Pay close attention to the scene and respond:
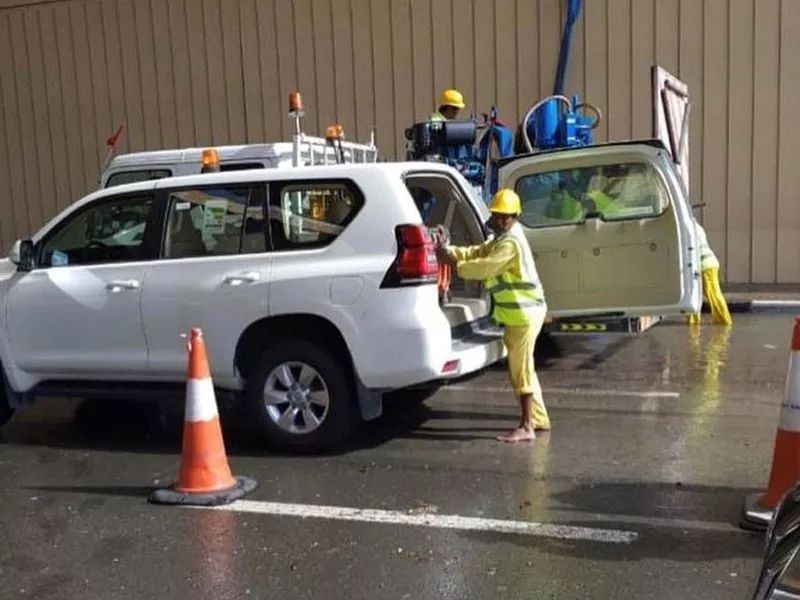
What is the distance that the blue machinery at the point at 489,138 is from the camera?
9.60m

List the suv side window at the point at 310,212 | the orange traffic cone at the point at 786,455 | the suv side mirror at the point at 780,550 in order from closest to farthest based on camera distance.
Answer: the suv side mirror at the point at 780,550 → the orange traffic cone at the point at 786,455 → the suv side window at the point at 310,212

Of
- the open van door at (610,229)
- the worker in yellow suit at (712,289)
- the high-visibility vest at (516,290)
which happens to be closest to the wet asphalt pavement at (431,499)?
the open van door at (610,229)

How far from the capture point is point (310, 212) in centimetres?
619

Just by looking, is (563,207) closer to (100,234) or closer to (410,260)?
(410,260)

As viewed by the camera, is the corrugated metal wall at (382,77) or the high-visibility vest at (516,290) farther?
the corrugated metal wall at (382,77)

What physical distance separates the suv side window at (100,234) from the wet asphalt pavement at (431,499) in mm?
1326

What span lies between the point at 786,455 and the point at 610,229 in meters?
3.90

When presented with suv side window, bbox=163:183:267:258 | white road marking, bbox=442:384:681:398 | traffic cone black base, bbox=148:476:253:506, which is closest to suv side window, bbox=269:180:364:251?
suv side window, bbox=163:183:267:258

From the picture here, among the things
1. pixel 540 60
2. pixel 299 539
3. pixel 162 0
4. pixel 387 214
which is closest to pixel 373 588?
pixel 299 539

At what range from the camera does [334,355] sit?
6.14 metres

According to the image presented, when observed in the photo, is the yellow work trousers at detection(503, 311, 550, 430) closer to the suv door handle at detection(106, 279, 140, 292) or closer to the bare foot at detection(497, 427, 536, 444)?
the bare foot at detection(497, 427, 536, 444)

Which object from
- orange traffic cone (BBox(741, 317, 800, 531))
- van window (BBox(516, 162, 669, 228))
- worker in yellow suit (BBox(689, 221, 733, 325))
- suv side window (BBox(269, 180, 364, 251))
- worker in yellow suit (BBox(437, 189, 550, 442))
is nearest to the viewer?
orange traffic cone (BBox(741, 317, 800, 531))

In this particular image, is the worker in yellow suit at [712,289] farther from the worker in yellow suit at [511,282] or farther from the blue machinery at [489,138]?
the worker in yellow suit at [511,282]

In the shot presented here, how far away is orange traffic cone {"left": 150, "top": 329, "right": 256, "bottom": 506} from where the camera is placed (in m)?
5.36
